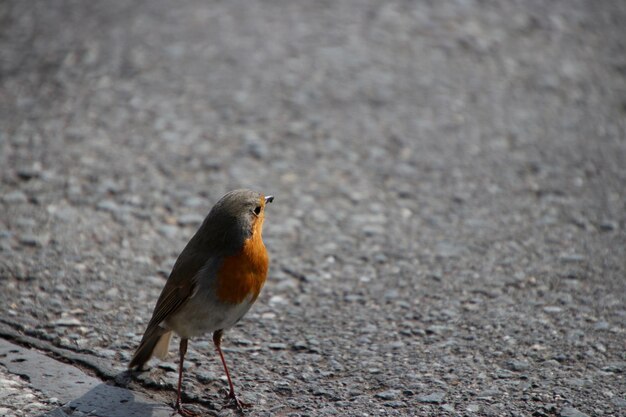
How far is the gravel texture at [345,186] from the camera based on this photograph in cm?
411

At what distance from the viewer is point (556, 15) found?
8.35 m

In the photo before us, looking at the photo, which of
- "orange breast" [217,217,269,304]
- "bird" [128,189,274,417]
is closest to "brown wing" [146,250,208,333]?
"bird" [128,189,274,417]

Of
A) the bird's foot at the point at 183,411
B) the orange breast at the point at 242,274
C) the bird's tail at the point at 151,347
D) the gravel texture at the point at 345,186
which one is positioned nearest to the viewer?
the bird's foot at the point at 183,411

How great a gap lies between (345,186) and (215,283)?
2331 mm

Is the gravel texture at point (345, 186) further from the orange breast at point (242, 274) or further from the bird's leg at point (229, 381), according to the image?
the orange breast at point (242, 274)

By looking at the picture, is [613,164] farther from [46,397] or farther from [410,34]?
[46,397]

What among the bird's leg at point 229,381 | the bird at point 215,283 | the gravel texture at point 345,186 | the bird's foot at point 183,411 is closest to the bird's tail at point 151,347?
the bird at point 215,283

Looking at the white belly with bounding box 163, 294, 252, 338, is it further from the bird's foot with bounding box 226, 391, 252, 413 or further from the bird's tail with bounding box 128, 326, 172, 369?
the bird's foot with bounding box 226, 391, 252, 413

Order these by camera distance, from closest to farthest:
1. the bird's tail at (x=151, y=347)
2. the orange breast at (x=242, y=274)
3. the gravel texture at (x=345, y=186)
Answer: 1. the orange breast at (x=242, y=274)
2. the bird's tail at (x=151, y=347)
3. the gravel texture at (x=345, y=186)

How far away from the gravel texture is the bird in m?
0.18

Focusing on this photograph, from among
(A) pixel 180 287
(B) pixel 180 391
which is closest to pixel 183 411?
(B) pixel 180 391

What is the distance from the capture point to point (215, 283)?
12.5 ft

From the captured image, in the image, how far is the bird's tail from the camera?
12.9 feet

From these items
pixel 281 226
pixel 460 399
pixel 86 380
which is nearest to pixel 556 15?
pixel 281 226
